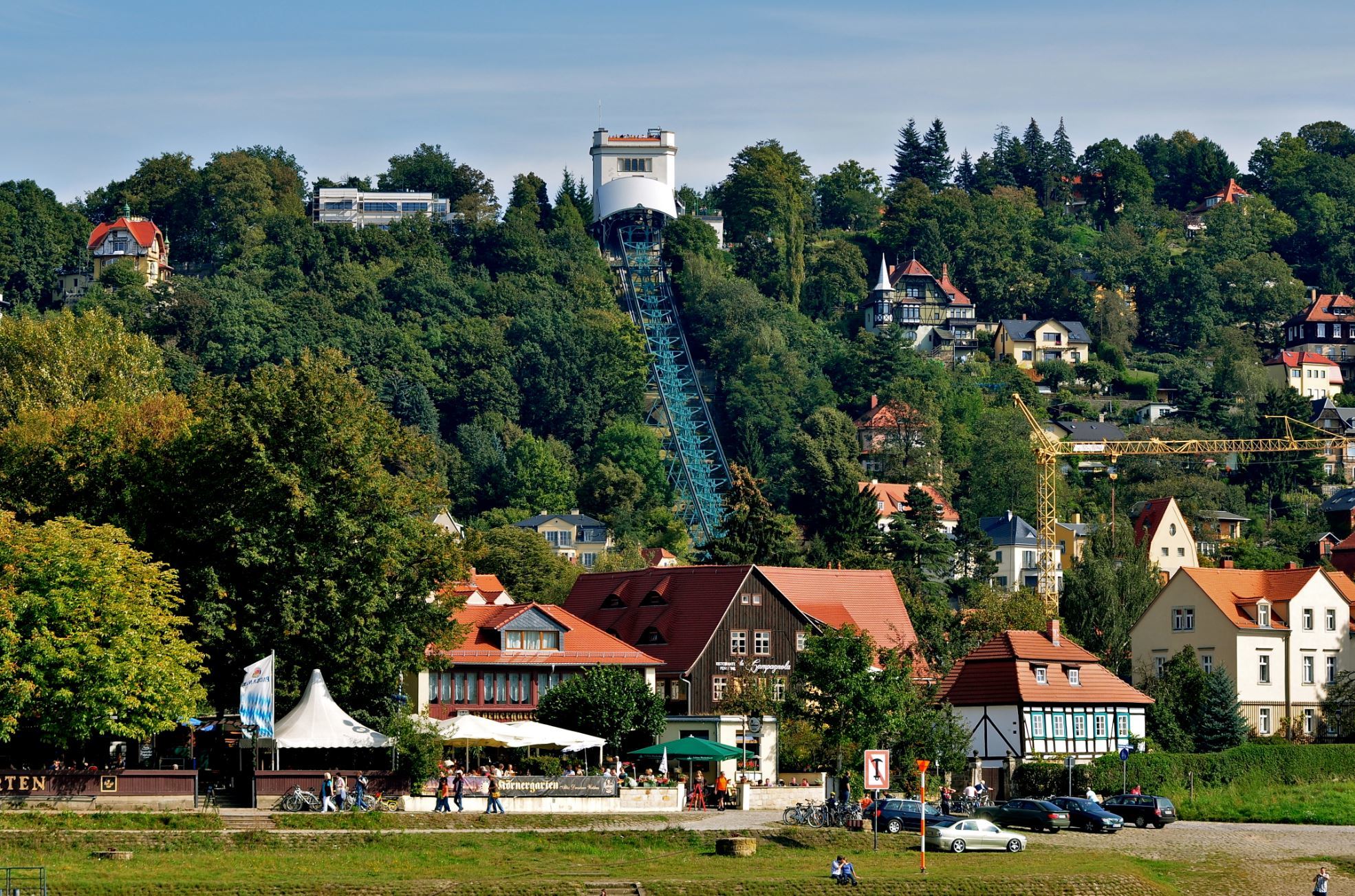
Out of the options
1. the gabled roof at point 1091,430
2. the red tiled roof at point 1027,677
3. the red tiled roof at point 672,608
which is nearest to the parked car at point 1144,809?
the red tiled roof at point 1027,677

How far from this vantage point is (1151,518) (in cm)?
14325

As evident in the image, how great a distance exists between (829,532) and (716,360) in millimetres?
67082

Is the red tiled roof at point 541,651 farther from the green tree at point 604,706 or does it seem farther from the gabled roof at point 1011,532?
the gabled roof at point 1011,532

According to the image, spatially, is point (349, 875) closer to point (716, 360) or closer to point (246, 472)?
point (246, 472)

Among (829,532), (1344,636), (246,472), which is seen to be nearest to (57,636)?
(246,472)

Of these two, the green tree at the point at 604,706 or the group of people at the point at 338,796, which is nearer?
the group of people at the point at 338,796

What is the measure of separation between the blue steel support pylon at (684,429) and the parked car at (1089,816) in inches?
3772

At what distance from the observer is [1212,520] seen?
15425 centimetres

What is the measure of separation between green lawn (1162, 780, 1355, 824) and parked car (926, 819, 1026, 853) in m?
13.4

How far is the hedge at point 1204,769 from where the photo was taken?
2795 inches

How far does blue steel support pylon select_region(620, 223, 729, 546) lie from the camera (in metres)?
169

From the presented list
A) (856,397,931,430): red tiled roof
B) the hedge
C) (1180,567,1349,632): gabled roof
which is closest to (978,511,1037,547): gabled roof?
(856,397,931,430): red tiled roof

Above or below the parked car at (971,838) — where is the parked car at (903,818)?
above

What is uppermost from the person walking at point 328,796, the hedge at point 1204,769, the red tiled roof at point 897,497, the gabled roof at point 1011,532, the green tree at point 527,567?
the red tiled roof at point 897,497
